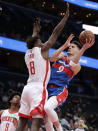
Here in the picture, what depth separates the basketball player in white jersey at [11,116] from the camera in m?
6.45

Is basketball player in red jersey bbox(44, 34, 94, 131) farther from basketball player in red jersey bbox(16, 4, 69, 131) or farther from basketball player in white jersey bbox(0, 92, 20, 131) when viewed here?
basketball player in white jersey bbox(0, 92, 20, 131)

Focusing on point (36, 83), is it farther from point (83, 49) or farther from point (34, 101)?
point (83, 49)

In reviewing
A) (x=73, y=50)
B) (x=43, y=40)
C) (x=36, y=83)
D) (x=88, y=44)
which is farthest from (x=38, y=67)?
(x=43, y=40)

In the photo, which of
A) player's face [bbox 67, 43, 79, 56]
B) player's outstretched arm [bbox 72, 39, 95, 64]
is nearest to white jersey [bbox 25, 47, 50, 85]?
player's outstretched arm [bbox 72, 39, 95, 64]

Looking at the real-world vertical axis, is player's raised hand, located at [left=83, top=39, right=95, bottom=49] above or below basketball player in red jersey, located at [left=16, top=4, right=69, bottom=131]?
above

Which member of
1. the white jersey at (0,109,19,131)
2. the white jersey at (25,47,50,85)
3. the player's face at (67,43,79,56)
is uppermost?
the player's face at (67,43,79,56)

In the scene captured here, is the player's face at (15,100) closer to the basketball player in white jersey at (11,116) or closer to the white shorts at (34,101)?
the basketball player in white jersey at (11,116)

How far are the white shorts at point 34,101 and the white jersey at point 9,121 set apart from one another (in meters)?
1.55

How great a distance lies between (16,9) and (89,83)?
741cm

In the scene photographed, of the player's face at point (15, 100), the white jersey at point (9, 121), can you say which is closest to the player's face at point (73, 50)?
the player's face at point (15, 100)

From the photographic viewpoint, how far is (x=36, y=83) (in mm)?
4949

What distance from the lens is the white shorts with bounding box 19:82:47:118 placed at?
4.83 m

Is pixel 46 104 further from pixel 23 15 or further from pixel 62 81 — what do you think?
pixel 23 15

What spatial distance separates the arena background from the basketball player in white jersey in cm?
940
